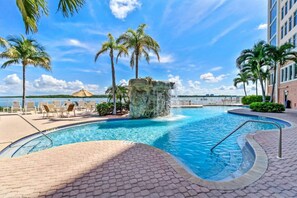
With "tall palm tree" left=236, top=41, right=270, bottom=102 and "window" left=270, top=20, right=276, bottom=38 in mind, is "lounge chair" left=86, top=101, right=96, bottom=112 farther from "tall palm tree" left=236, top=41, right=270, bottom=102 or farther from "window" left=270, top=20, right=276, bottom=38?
"window" left=270, top=20, right=276, bottom=38

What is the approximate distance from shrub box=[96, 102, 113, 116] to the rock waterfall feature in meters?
2.31

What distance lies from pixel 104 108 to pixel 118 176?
1116cm

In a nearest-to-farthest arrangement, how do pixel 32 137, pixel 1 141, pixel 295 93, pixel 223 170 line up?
pixel 223 170
pixel 1 141
pixel 32 137
pixel 295 93

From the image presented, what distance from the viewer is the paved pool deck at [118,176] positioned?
272cm

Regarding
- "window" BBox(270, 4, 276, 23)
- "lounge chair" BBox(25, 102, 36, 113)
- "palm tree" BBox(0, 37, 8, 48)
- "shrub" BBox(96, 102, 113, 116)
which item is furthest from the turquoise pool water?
"window" BBox(270, 4, 276, 23)

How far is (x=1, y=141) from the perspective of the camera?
237 inches

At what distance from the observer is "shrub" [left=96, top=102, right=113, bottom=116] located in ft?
45.8

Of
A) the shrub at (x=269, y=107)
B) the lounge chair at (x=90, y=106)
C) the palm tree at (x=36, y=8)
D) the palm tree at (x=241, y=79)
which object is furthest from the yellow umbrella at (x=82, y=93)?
the palm tree at (x=241, y=79)

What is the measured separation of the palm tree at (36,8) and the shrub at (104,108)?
9.95 metres

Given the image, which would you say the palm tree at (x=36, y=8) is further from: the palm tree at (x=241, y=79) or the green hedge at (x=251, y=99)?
the palm tree at (x=241, y=79)

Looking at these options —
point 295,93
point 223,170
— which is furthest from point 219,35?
point 223,170

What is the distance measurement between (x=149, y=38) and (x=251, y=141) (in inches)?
437

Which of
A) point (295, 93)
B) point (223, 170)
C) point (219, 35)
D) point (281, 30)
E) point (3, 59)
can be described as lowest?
point (223, 170)

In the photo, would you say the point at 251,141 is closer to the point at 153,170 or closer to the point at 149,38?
the point at 153,170
